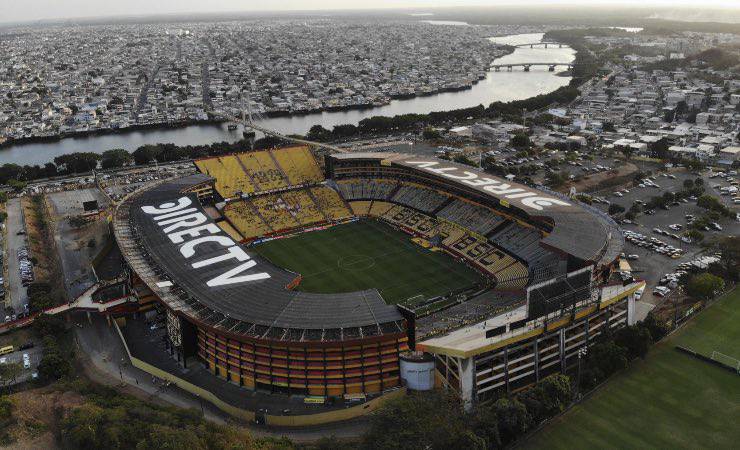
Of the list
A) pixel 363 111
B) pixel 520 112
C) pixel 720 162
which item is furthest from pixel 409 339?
pixel 363 111

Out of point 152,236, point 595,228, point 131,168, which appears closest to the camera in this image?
point 595,228

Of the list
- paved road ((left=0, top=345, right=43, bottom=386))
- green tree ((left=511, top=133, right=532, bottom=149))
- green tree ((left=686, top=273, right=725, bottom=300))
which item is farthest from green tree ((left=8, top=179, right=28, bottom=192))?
green tree ((left=686, top=273, right=725, bottom=300))

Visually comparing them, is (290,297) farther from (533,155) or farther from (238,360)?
(533,155)

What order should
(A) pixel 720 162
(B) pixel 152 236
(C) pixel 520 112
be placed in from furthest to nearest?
(C) pixel 520 112 < (A) pixel 720 162 < (B) pixel 152 236

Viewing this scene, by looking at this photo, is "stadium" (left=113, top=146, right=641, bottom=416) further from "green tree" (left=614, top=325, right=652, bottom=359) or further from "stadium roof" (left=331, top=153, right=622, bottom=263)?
"green tree" (left=614, top=325, right=652, bottom=359)

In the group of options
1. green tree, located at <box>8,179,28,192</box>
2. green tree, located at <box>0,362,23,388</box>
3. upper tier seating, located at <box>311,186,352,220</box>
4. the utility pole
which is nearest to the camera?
the utility pole

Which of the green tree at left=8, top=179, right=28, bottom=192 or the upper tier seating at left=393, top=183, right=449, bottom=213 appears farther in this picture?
the green tree at left=8, top=179, right=28, bottom=192

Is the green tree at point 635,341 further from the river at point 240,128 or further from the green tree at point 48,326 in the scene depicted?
the river at point 240,128

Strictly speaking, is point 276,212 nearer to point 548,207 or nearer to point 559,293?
point 548,207
